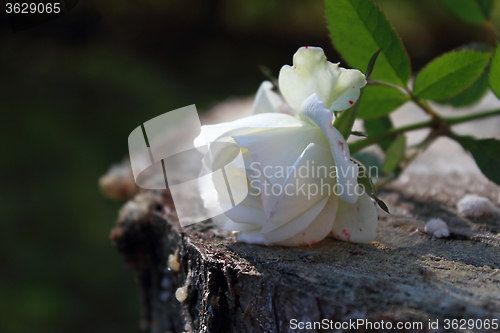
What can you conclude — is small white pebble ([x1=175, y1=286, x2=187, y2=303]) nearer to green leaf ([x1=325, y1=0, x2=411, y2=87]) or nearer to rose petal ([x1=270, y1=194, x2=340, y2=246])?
rose petal ([x1=270, y1=194, x2=340, y2=246])

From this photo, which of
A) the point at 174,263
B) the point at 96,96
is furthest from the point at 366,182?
the point at 96,96

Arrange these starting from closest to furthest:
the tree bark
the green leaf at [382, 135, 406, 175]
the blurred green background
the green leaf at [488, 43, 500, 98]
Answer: the tree bark, the green leaf at [488, 43, 500, 98], the green leaf at [382, 135, 406, 175], the blurred green background

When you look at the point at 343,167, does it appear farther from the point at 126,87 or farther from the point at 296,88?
the point at 126,87

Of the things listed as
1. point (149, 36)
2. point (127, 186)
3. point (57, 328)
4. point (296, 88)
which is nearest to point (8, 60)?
point (149, 36)

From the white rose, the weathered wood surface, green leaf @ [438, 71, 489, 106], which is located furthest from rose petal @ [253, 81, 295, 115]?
green leaf @ [438, 71, 489, 106]

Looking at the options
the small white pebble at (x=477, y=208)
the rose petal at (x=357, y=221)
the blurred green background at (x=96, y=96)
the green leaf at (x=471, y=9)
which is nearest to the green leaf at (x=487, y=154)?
the small white pebble at (x=477, y=208)

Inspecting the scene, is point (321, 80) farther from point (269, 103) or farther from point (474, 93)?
point (474, 93)
